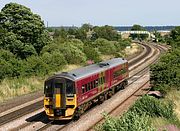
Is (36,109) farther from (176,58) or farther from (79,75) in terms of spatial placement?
(176,58)

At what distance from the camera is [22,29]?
4300 centimetres

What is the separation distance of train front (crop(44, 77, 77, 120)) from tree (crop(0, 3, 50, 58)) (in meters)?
21.3

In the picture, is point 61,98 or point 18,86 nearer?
point 61,98

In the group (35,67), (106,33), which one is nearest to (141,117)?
(35,67)

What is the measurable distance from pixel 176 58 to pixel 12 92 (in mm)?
14233

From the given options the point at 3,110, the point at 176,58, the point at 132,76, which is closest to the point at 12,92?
the point at 3,110

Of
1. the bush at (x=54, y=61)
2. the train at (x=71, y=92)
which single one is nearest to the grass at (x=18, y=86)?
the bush at (x=54, y=61)

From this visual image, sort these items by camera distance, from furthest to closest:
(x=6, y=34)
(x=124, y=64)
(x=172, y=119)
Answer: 1. (x=6, y=34)
2. (x=124, y=64)
3. (x=172, y=119)

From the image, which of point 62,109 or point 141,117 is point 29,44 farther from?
point 141,117

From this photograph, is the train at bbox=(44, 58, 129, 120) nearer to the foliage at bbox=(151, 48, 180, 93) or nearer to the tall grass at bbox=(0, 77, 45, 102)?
the foliage at bbox=(151, 48, 180, 93)

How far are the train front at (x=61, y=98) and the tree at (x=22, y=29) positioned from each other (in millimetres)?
21331

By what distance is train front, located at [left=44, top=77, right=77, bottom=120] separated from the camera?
21.0 metres

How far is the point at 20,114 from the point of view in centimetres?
2423

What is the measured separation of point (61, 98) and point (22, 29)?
76.8 feet
